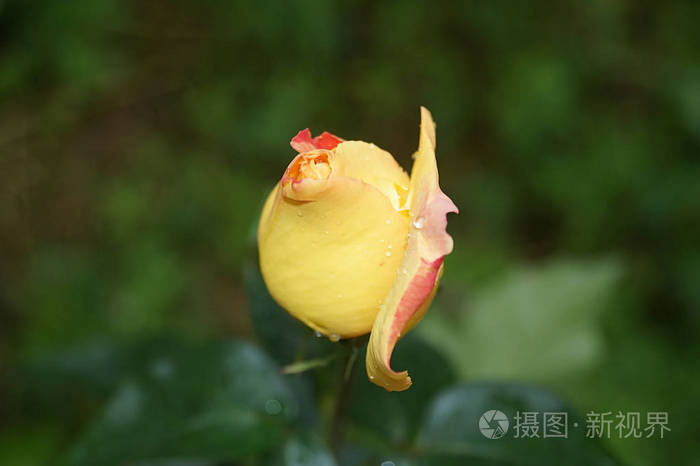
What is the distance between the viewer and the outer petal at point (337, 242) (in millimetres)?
403

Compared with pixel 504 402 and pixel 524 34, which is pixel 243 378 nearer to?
pixel 504 402

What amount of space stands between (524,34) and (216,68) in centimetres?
92

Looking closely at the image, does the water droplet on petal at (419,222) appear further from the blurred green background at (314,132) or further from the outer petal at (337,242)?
the blurred green background at (314,132)

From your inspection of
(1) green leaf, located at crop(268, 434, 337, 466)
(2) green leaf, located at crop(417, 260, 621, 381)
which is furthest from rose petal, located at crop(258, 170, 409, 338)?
(2) green leaf, located at crop(417, 260, 621, 381)

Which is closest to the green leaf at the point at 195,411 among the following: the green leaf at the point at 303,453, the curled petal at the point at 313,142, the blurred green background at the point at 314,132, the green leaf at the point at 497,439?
the green leaf at the point at 303,453

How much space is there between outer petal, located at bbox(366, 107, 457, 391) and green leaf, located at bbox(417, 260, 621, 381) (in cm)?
55

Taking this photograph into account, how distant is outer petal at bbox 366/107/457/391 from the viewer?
0.38 meters

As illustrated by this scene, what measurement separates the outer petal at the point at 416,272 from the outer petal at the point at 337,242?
0.01 metres

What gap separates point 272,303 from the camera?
0.57 m

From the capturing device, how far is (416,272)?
38cm

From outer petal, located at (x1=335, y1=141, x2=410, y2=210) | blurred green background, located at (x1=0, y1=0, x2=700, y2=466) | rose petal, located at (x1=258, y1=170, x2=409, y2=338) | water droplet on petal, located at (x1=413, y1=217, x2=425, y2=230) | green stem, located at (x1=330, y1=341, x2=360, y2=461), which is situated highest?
outer petal, located at (x1=335, y1=141, x2=410, y2=210)

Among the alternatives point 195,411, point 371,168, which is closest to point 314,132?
point 195,411

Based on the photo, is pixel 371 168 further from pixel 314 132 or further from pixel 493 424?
pixel 314 132

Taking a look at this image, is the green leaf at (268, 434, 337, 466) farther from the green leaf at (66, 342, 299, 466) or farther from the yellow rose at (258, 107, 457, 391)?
the yellow rose at (258, 107, 457, 391)
